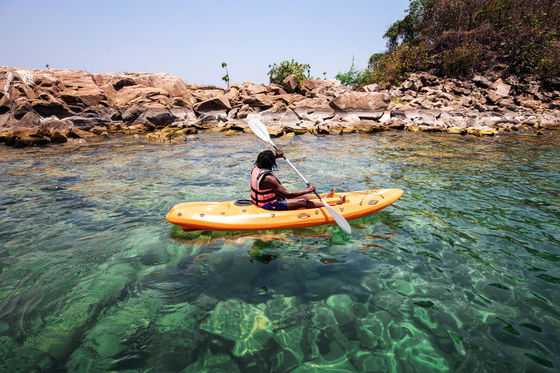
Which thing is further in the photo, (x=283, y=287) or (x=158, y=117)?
(x=158, y=117)

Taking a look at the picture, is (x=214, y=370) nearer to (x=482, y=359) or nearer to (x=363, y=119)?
(x=482, y=359)

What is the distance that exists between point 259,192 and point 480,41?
36.4 metres

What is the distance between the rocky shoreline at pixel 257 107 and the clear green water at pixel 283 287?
1255 cm

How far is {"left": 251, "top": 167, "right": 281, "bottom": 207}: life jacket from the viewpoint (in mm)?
4402

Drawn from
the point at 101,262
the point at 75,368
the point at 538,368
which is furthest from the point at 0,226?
the point at 538,368

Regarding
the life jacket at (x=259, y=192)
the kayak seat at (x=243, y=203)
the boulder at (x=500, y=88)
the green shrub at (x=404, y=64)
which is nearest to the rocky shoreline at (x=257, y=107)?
the boulder at (x=500, y=88)

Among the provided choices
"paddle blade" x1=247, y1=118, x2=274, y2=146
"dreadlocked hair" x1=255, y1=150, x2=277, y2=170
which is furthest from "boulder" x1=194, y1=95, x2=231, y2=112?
"dreadlocked hair" x1=255, y1=150, x2=277, y2=170

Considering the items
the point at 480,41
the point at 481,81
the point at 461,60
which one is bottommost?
the point at 481,81

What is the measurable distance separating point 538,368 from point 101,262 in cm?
475

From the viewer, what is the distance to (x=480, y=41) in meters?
29.1

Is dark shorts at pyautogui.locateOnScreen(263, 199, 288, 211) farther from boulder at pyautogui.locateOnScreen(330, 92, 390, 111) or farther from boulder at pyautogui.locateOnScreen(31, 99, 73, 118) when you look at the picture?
boulder at pyautogui.locateOnScreen(31, 99, 73, 118)

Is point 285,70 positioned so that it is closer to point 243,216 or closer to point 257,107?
point 257,107

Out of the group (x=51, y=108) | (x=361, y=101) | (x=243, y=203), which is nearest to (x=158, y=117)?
(x=51, y=108)

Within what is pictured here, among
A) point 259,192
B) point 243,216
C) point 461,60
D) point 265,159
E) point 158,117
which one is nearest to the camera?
point 265,159
